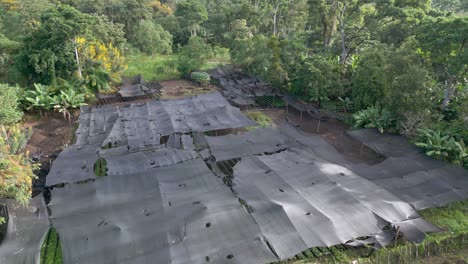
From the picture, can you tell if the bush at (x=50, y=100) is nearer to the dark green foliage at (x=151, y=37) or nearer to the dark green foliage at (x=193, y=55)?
the dark green foliage at (x=193, y=55)

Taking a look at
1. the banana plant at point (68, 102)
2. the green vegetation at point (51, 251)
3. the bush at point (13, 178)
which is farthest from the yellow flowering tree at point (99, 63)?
the green vegetation at point (51, 251)

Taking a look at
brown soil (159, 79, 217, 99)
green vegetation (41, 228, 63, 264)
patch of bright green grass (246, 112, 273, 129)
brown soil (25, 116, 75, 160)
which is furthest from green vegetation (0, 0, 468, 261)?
green vegetation (41, 228, 63, 264)

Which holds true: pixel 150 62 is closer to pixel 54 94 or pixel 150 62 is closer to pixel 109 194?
pixel 54 94

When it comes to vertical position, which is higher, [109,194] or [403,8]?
[403,8]

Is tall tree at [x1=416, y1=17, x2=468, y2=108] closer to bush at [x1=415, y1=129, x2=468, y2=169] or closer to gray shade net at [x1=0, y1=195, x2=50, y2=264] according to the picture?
bush at [x1=415, y1=129, x2=468, y2=169]

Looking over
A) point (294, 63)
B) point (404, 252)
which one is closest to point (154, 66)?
point (294, 63)

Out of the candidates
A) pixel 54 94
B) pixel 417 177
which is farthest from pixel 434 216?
pixel 54 94
